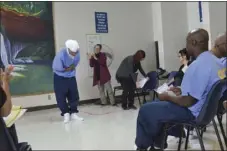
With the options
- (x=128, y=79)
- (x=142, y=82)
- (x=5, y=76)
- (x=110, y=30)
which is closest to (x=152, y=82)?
(x=142, y=82)

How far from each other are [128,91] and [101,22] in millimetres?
1879

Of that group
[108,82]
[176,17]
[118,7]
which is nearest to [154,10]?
[176,17]

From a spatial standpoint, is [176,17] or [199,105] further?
[176,17]

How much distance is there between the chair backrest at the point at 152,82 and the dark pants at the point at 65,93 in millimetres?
1297

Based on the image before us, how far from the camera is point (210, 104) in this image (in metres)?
1.87

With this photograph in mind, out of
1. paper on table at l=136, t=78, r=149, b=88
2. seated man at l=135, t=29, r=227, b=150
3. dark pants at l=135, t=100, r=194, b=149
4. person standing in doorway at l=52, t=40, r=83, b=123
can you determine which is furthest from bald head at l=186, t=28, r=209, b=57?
paper on table at l=136, t=78, r=149, b=88

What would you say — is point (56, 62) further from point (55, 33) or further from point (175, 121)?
point (175, 121)

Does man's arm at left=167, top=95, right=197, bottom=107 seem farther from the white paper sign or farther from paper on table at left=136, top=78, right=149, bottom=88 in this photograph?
the white paper sign

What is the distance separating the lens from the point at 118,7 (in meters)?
6.57

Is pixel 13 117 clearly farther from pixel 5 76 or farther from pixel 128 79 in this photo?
pixel 128 79

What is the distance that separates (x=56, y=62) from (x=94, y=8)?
2.56 meters

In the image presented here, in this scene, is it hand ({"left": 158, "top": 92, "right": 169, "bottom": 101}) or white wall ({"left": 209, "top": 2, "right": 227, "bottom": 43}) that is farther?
white wall ({"left": 209, "top": 2, "right": 227, "bottom": 43})

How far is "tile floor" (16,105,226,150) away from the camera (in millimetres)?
2816

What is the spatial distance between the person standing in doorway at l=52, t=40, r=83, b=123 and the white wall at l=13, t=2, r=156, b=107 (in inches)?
62.2
